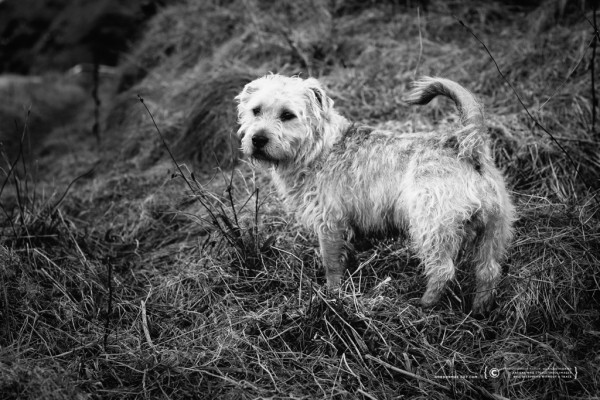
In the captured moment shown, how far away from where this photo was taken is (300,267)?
3.98 m

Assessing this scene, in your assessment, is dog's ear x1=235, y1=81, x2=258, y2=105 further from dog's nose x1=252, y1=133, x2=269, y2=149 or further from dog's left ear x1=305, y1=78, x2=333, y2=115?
dog's nose x1=252, y1=133, x2=269, y2=149

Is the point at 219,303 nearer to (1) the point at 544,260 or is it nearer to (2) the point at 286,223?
(2) the point at 286,223

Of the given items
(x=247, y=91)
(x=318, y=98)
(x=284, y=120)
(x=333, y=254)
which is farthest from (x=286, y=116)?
(x=333, y=254)

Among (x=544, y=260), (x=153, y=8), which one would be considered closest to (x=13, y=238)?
(x=544, y=260)

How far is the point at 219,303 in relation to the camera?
364 centimetres

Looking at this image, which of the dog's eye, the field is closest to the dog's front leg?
the field

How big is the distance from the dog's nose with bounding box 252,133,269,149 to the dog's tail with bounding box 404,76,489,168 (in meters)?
1.09

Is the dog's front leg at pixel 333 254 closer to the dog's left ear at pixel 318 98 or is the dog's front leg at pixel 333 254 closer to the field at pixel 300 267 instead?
the field at pixel 300 267

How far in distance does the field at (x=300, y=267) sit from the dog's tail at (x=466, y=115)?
0.71 m

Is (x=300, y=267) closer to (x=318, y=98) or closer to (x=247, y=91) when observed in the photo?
(x=318, y=98)

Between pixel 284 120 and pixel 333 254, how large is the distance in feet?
3.74

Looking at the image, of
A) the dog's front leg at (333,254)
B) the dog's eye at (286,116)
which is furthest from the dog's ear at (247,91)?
the dog's front leg at (333,254)

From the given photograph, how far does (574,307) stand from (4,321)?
3939 millimetres

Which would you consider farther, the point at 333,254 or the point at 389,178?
the point at 333,254
